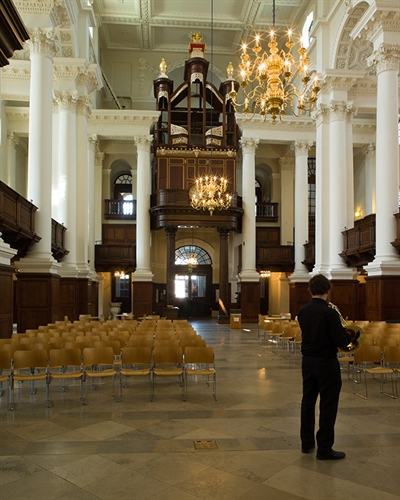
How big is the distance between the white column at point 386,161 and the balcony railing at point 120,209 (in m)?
16.5

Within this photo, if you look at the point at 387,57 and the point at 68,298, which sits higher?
the point at 387,57

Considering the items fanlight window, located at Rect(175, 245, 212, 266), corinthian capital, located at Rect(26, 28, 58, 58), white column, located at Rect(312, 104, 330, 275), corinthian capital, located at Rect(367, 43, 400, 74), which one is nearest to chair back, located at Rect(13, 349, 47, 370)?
corinthian capital, located at Rect(26, 28, 58, 58)

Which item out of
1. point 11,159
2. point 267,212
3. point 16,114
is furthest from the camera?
point 267,212

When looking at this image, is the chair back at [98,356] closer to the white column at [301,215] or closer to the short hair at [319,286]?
the short hair at [319,286]

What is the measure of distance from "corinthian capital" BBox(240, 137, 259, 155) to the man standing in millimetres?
21140

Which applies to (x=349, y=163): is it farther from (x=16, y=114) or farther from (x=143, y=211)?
(x=16, y=114)

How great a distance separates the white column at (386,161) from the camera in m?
13.5

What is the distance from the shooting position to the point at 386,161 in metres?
13.9

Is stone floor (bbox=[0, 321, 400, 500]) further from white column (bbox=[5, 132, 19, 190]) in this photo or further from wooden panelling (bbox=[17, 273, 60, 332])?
white column (bbox=[5, 132, 19, 190])

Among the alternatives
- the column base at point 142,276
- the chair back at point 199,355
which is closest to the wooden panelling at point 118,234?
the column base at point 142,276

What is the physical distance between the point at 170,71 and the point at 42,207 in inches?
755

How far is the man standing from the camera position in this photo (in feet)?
14.6

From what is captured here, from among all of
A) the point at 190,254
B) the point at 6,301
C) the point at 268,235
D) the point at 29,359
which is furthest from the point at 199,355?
the point at 190,254

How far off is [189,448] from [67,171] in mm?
15066
